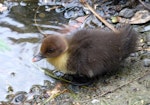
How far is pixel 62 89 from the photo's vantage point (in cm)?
338

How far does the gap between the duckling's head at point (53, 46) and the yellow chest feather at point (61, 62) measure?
46 millimetres

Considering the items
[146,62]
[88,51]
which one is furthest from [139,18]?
[88,51]

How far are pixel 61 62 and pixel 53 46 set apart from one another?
17cm

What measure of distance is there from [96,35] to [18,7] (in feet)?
5.00

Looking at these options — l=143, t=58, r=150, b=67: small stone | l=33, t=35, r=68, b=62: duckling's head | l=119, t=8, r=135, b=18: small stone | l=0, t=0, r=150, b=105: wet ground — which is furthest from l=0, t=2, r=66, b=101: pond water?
l=143, t=58, r=150, b=67: small stone

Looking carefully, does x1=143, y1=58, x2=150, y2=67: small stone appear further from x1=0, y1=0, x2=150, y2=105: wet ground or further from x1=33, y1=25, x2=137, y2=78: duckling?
x1=33, y1=25, x2=137, y2=78: duckling

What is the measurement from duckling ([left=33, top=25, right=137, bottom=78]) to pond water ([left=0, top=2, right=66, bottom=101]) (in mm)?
265

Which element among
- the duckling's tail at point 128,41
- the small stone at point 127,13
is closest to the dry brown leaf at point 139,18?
the small stone at point 127,13

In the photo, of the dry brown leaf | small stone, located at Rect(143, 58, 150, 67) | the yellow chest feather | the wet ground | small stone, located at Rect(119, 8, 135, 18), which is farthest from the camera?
small stone, located at Rect(119, 8, 135, 18)

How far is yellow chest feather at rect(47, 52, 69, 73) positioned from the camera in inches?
132

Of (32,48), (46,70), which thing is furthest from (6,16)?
(46,70)

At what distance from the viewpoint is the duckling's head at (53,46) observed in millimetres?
3266

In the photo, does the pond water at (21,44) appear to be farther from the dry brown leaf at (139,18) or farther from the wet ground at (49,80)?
the dry brown leaf at (139,18)

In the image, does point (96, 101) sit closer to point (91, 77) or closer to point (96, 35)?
point (91, 77)
